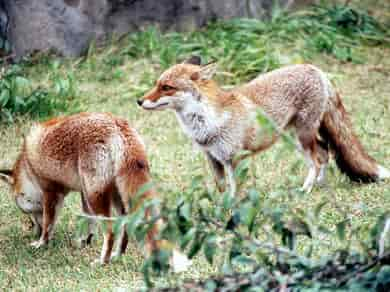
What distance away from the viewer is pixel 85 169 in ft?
20.1

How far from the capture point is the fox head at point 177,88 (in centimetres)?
723

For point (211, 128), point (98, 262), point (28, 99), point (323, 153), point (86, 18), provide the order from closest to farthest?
point (98, 262) < point (211, 128) < point (323, 153) < point (28, 99) < point (86, 18)

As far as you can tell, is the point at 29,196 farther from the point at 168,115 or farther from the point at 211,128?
the point at 168,115

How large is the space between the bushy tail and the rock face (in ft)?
15.0

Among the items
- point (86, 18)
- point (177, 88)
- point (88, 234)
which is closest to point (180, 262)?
point (88, 234)

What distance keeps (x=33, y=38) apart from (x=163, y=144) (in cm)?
295

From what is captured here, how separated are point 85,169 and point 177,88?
143 centimetres

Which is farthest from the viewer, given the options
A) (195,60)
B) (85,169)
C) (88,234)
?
(195,60)

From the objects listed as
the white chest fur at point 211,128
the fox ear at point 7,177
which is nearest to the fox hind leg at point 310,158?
the white chest fur at point 211,128

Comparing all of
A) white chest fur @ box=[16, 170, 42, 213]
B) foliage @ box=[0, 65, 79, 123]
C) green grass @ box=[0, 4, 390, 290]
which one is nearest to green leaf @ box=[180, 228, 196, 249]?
green grass @ box=[0, 4, 390, 290]

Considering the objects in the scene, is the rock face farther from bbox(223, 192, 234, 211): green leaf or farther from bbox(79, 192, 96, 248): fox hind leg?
bbox(223, 192, 234, 211): green leaf

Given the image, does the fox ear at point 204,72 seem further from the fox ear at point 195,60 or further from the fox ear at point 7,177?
the fox ear at point 7,177

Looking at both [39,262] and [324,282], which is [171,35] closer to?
[39,262]

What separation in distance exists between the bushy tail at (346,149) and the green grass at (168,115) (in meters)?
0.12
